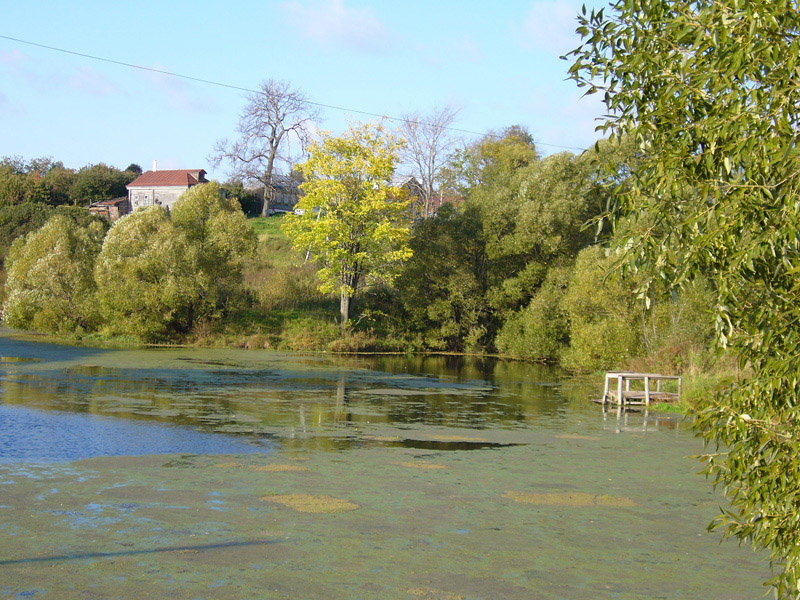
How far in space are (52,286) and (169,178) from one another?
37.1 m

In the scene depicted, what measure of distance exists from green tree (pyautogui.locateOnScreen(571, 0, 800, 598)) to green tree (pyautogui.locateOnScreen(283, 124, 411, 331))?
115 ft

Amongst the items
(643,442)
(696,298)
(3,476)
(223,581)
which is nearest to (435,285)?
(696,298)

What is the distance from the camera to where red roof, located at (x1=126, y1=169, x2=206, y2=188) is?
7300 cm

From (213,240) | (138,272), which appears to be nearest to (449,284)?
(213,240)

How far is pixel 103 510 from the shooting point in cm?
848

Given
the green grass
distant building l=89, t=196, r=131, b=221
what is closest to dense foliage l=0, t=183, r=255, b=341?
the green grass

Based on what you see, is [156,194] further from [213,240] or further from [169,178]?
[213,240]

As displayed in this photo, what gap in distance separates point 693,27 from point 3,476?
9.50 meters

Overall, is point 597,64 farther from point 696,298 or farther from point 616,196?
point 696,298

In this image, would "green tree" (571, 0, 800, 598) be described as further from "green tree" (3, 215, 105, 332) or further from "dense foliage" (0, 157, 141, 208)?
"dense foliage" (0, 157, 141, 208)

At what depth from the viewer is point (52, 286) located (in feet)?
129

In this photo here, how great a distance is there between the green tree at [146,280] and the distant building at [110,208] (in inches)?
1009

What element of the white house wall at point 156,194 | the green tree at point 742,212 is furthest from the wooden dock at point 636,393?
the white house wall at point 156,194

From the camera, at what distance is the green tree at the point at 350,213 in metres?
40.3
